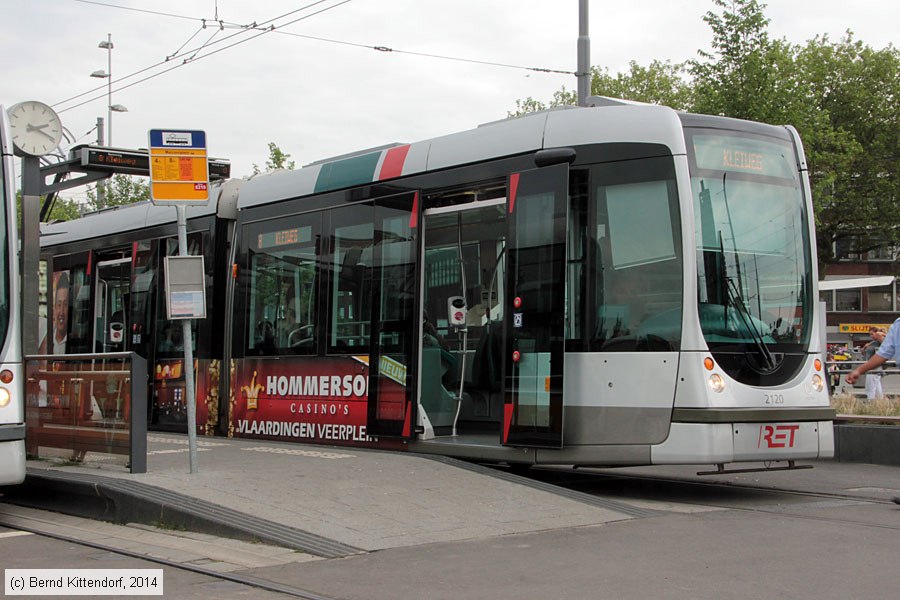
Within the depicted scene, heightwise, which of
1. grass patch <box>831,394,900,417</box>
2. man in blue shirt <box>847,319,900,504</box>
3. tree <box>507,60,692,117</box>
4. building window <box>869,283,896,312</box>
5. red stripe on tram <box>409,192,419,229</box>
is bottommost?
grass patch <box>831,394,900,417</box>

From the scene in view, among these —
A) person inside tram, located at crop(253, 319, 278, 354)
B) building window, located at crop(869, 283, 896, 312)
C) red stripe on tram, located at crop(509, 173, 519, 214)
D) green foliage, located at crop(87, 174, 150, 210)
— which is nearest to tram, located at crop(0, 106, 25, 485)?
red stripe on tram, located at crop(509, 173, 519, 214)

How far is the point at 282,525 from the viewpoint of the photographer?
7812 mm

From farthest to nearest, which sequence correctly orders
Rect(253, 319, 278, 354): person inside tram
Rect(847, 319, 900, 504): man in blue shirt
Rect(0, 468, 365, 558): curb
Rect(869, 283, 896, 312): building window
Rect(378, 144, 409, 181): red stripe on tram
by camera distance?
1. Rect(869, 283, 896, 312): building window
2. Rect(253, 319, 278, 354): person inside tram
3. Rect(378, 144, 409, 181): red stripe on tram
4. Rect(847, 319, 900, 504): man in blue shirt
5. Rect(0, 468, 365, 558): curb

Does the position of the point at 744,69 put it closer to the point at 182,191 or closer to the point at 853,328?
the point at 182,191

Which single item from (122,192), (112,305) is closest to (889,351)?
(112,305)

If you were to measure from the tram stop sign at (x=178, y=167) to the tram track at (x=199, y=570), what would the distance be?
10.7ft

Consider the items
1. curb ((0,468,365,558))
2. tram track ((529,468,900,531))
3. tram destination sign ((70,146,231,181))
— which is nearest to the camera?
curb ((0,468,365,558))

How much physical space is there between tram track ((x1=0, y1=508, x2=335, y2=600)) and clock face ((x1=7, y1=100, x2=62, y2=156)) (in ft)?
22.1

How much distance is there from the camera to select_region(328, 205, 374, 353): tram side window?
1238 cm

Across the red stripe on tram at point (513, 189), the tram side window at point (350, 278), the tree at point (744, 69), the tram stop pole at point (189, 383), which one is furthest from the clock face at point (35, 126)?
the tree at point (744, 69)

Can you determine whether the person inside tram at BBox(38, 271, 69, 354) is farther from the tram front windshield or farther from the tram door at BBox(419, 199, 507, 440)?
the tram front windshield

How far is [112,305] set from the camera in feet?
57.5

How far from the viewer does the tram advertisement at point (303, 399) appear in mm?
12320

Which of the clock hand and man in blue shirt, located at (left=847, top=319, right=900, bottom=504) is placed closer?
man in blue shirt, located at (left=847, top=319, right=900, bottom=504)
